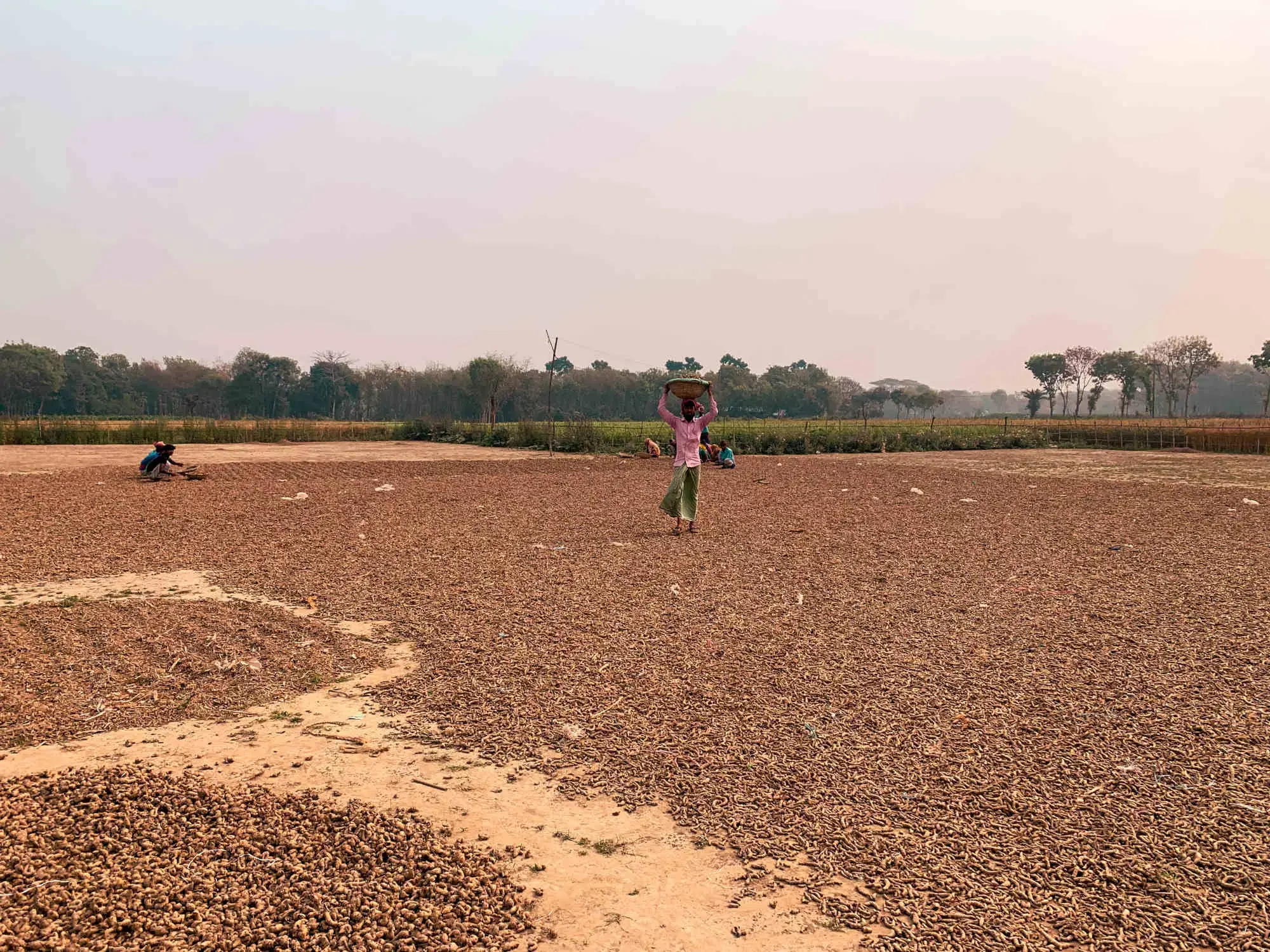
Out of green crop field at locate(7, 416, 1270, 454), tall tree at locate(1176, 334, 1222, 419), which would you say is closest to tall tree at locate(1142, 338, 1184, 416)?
tall tree at locate(1176, 334, 1222, 419)

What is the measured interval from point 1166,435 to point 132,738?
42225mm

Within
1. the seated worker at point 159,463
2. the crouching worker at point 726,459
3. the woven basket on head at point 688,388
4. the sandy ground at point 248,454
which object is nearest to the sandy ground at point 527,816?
the woven basket on head at point 688,388

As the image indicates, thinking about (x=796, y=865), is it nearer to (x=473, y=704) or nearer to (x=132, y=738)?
(x=473, y=704)

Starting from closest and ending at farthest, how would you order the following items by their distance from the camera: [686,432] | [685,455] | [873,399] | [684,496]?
[686,432]
[685,455]
[684,496]
[873,399]

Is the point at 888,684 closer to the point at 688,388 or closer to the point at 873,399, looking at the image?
the point at 688,388

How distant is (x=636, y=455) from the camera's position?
1054 inches

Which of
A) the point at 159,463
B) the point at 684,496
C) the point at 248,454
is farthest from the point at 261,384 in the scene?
the point at 684,496

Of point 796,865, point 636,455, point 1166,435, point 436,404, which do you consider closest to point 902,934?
point 796,865

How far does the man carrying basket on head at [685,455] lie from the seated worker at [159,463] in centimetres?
1086

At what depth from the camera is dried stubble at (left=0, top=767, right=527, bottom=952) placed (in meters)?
2.55

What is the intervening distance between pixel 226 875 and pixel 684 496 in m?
8.02

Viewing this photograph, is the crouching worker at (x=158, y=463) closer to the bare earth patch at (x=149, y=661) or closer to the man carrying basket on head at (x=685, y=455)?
the bare earth patch at (x=149, y=661)

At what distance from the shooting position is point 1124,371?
3654 inches

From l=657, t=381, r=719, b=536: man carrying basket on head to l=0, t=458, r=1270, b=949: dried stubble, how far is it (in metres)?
0.47
